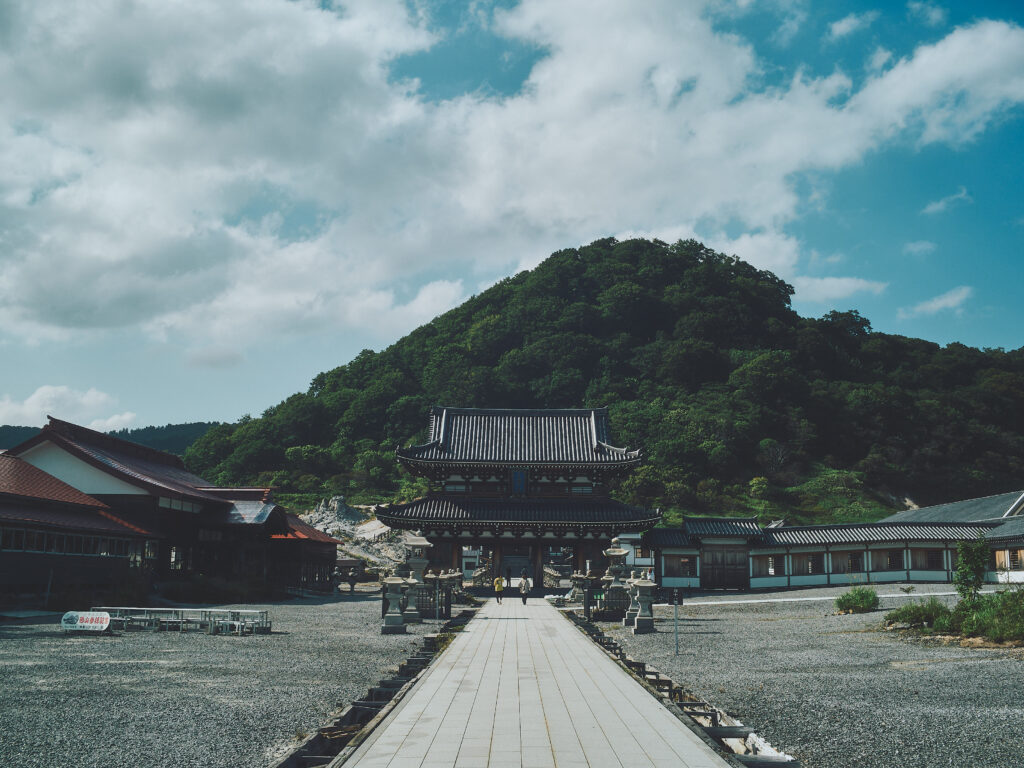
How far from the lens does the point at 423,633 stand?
65.2 ft

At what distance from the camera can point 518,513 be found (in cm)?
3959

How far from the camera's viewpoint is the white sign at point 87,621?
61.2ft

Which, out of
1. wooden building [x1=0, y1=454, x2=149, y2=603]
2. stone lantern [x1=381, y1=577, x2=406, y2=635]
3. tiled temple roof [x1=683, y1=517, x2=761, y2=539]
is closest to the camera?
stone lantern [x1=381, y1=577, x2=406, y2=635]

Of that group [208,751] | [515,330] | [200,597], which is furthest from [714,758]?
[515,330]

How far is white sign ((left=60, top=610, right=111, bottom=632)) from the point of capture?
18656mm

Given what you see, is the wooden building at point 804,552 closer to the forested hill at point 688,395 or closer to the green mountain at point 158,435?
the forested hill at point 688,395

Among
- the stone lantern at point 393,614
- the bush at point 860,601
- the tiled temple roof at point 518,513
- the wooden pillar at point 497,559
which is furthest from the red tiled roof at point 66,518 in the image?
the bush at point 860,601

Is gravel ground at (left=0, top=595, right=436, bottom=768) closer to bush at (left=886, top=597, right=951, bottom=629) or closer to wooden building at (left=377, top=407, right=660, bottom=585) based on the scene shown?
bush at (left=886, top=597, right=951, bottom=629)

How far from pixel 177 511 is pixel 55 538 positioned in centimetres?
918

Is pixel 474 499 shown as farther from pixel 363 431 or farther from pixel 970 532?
pixel 363 431

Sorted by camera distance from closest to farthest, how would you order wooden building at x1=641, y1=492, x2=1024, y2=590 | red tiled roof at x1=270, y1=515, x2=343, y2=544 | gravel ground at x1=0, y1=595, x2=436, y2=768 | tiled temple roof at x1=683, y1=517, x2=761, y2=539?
1. gravel ground at x1=0, y1=595, x2=436, y2=768
2. red tiled roof at x1=270, y1=515, x2=343, y2=544
3. wooden building at x1=641, y1=492, x2=1024, y2=590
4. tiled temple roof at x1=683, y1=517, x2=761, y2=539

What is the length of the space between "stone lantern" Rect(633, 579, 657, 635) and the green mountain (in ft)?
355

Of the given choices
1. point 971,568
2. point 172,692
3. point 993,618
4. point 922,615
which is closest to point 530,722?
point 172,692

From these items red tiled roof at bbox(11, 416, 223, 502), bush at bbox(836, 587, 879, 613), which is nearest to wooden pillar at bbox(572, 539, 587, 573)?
bush at bbox(836, 587, 879, 613)
